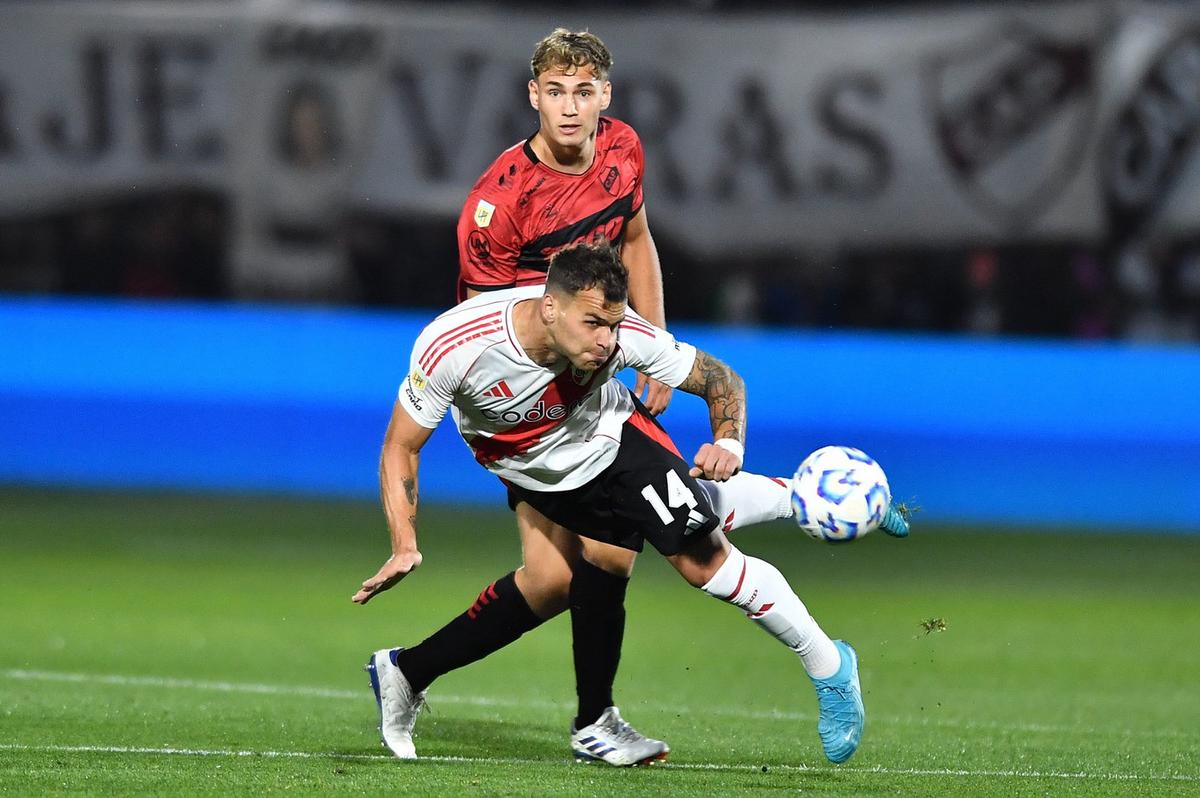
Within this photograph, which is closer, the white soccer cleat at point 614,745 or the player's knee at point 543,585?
the white soccer cleat at point 614,745

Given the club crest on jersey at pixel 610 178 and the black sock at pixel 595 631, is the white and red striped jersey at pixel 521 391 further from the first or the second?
the club crest on jersey at pixel 610 178

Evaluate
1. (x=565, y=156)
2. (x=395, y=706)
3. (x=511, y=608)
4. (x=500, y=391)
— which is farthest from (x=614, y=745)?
(x=565, y=156)

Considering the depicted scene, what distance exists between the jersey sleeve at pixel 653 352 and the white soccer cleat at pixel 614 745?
1095 millimetres

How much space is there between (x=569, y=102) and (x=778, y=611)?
1.60 m

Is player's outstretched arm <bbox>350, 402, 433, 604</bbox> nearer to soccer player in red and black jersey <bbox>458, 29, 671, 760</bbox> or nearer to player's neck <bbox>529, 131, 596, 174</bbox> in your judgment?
soccer player in red and black jersey <bbox>458, 29, 671, 760</bbox>

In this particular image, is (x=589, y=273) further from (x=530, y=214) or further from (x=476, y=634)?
(x=476, y=634)

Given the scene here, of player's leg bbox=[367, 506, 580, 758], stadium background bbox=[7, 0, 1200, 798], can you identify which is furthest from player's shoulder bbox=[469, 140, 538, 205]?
stadium background bbox=[7, 0, 1200, 798]

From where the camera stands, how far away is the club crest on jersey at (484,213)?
5387 millimetres

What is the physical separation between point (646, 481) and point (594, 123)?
3.61ft

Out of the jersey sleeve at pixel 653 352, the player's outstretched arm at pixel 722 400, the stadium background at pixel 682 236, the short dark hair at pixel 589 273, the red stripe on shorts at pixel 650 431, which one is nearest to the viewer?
the short dark hair at pixel 589 273

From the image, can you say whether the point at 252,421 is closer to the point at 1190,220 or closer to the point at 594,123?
the point at 1190,220

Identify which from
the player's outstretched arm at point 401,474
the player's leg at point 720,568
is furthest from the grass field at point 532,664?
the player's outstretched arm at point 401,474

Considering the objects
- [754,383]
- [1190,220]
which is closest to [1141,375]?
[1190,220]

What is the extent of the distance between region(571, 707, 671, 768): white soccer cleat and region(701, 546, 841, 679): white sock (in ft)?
1.77
